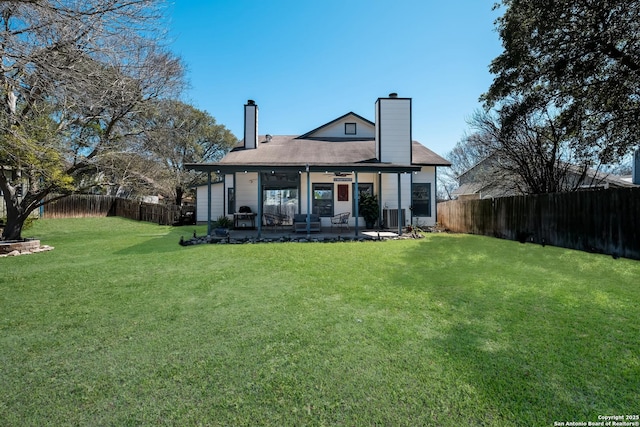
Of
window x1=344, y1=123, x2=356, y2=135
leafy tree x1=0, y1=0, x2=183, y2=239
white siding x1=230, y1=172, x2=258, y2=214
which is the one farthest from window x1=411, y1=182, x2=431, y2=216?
leafy tree x1=0, y1=0, x2=183, y2=239

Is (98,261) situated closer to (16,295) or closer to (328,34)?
(16,295)

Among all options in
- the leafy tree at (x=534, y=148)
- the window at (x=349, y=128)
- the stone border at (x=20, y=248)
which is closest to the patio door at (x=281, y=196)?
the window at (x=349, y=128)

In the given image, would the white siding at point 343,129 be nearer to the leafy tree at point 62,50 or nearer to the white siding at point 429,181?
the white siding at point 429,181

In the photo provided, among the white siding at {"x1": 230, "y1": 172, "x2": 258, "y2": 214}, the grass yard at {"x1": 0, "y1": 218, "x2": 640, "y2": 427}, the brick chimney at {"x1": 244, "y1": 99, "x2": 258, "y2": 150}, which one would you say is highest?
the brick chimney at {"x1": 244, "y1": 99, "x2": 258, "y2": 150}

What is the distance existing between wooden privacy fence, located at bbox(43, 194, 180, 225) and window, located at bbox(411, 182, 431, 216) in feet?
43.2

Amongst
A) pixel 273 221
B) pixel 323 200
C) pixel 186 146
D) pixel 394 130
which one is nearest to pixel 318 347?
pixel 273 221

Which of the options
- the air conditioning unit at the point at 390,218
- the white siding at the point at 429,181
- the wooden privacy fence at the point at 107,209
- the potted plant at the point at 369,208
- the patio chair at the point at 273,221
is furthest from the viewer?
the wooden privacy fence at the point at 107,209

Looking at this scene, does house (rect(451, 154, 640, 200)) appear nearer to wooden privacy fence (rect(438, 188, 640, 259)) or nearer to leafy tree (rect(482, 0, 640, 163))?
leafy tree (rect(482, 0, 640, 163))

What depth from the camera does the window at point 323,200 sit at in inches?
503

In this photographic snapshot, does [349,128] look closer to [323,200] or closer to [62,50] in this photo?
[323,200]

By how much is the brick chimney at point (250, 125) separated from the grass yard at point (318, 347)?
10.3 m

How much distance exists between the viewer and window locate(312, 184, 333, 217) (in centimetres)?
1277

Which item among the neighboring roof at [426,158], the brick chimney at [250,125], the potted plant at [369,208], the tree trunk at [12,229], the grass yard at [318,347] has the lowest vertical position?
the grass yard at [318,347]

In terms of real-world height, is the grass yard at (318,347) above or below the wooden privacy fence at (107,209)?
below
